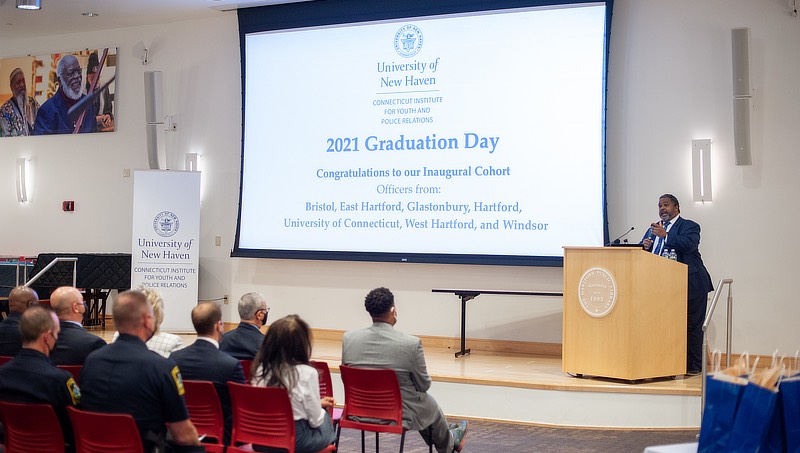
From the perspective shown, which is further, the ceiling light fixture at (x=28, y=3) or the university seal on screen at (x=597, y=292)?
the ceiling light fixture at (x=28, y=3)

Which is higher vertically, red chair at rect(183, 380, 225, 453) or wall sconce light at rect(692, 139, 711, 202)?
wall sconce light at rect(692, 139, 711, 202)

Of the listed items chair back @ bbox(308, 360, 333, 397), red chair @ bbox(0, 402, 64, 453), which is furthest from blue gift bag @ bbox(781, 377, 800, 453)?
chair back @ bbox(308, 360, 333, 397)

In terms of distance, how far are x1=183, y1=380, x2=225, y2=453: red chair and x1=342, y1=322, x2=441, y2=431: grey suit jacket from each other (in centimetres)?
89

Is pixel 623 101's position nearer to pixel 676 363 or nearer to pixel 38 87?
pixel 676 363

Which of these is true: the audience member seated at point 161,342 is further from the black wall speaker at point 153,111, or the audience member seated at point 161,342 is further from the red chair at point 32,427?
the black wall speaker at point 153,111

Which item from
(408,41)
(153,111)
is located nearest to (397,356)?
(408,41)

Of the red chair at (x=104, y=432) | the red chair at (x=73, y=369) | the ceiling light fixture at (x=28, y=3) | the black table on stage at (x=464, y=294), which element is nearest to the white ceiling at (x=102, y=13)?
the ceiling light fixture at (x=28, y=3)

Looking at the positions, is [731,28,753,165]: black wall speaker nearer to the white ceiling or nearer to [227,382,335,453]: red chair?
the white ceiling

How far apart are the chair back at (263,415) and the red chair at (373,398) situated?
733 millimetres

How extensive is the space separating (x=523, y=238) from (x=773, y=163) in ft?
7.91

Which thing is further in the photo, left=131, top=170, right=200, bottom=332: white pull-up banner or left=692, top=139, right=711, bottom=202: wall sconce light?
left=131, top=170, right=200, bottom=332: white pull-up banner

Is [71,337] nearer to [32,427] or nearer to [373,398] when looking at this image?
[32,427]

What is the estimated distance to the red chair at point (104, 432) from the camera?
10.3ft

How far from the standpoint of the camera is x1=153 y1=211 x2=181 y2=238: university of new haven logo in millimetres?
9836
